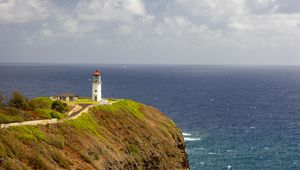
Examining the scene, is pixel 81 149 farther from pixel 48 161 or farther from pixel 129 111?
pixel 129 111

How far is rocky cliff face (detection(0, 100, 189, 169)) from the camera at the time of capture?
49906 mm

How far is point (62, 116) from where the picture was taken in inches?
2655

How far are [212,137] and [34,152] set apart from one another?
234ft

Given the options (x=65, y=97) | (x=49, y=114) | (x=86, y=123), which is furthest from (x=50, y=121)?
(x=65, y=97)

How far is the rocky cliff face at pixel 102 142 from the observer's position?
49.9 metres

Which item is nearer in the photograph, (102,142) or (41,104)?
(102,142)

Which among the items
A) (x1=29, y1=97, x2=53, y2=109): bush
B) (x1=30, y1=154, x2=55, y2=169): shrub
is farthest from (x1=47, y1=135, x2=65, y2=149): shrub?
(x1=29, y1=97, x2=53, y2=109): bush

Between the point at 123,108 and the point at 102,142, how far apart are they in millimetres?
21330

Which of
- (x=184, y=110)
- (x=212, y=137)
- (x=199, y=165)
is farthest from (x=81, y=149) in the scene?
(x=184, y=110)

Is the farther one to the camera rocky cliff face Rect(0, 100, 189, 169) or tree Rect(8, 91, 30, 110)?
tree Rect(8, 91, 30, 110)

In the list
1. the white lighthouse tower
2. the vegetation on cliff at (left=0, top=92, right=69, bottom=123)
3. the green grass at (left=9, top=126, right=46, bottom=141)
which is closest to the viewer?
the green grass at (left=9, top=126, right=46, bottom=141)

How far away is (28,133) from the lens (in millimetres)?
54375

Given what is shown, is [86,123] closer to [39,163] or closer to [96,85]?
[39,163]

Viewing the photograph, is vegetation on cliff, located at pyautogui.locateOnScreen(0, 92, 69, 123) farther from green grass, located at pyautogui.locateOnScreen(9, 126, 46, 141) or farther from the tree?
green grass, located at pyautogui.locateOnScreen(9, 126, 46, 141)
